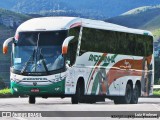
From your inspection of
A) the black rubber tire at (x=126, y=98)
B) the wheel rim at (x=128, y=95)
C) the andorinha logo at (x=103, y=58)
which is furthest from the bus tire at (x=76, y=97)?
the wheel rim at (x=128, y=95)

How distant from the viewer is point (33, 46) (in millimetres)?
27109

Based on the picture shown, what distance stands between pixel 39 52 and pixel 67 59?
115 cm

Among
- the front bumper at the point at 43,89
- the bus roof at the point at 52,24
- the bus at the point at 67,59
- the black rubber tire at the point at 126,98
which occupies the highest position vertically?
the bus roof at the point at 52,24

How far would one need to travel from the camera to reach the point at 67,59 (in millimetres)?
27156

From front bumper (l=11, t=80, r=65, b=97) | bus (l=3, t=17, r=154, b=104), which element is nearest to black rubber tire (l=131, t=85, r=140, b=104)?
bus (l=3, t=17, r=154, b=104)

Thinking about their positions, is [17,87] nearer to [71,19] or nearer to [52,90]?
[52,90]

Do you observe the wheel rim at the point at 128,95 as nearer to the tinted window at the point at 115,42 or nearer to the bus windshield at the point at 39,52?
the tinted window at the point at 115,42

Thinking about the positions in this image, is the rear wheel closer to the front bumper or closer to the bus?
the bus

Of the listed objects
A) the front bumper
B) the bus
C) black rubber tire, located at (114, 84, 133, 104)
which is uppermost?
the bus

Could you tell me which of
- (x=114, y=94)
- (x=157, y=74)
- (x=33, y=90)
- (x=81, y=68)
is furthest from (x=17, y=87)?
(x=157, y=74)

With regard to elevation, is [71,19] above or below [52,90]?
above

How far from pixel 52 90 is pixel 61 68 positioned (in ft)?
3.05

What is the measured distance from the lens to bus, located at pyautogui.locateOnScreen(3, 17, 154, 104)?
27.0 meters

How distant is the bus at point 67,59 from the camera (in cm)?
2695
